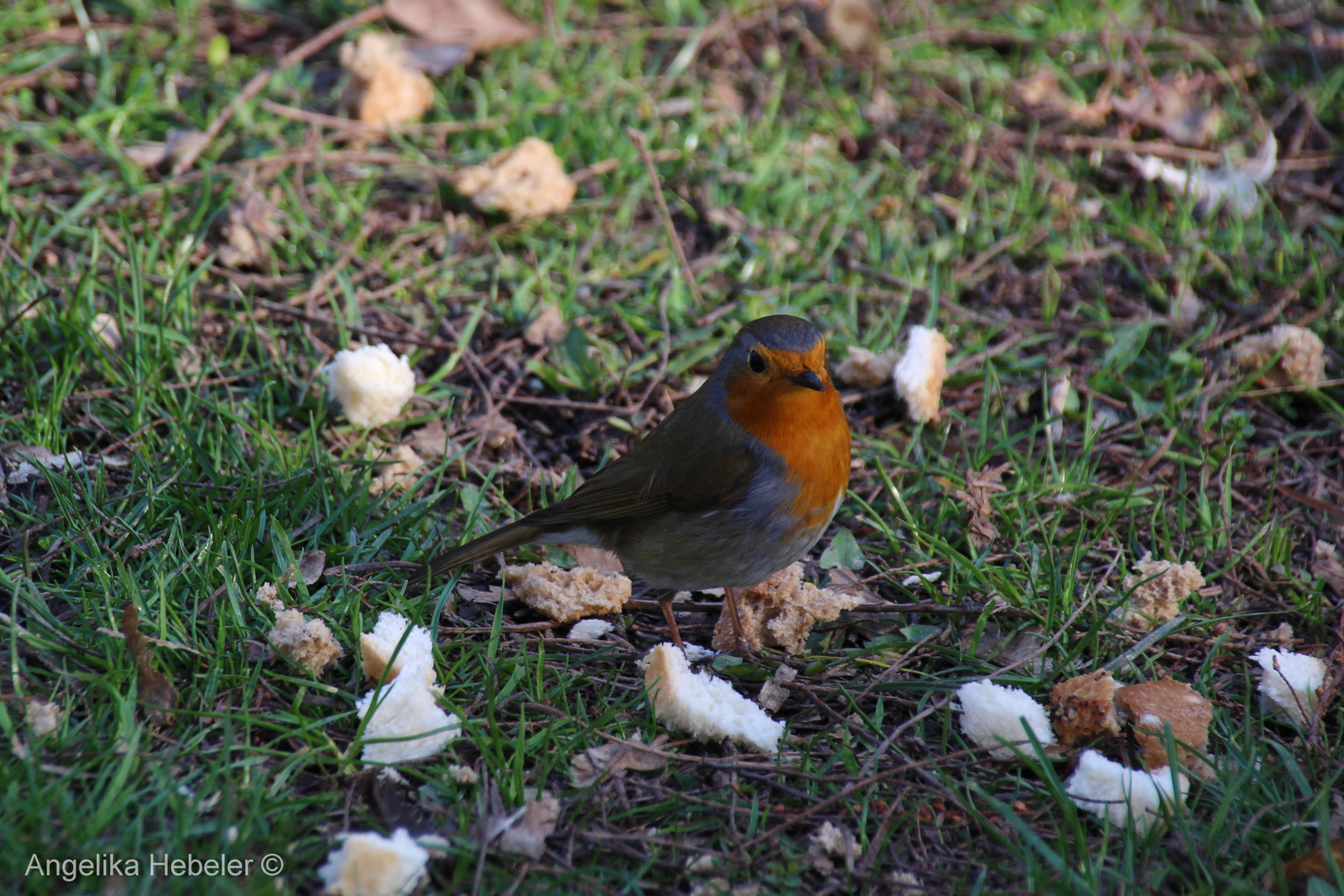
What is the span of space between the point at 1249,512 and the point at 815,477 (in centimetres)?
187

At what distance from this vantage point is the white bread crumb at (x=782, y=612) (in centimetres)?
349

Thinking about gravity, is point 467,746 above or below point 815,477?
below

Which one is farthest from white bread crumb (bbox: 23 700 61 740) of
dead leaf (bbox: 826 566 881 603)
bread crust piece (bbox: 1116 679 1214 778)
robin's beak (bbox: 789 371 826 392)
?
bread crust piece (bbox: 1116 679 1214 778)

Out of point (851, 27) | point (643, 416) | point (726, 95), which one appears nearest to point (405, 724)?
point (643, 416)

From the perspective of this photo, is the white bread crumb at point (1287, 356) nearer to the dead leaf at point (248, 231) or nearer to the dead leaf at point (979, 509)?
the dead leaf at point (979, 509)

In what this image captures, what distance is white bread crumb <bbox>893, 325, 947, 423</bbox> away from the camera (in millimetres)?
4398

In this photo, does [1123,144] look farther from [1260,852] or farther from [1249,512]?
[1260,852]

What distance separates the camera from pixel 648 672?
312 cm

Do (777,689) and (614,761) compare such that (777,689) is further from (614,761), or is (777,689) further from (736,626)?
(614,761)

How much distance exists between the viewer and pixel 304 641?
117 inches

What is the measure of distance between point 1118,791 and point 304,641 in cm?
218

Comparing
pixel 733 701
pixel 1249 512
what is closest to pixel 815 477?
pixel 733 701

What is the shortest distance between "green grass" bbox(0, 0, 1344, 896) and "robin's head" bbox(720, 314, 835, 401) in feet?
2.61

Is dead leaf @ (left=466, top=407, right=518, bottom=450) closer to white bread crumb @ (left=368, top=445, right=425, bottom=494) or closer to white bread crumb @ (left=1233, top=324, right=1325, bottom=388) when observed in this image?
white bread crumb @ (left=368, top=445, right=425, bottom=494)
